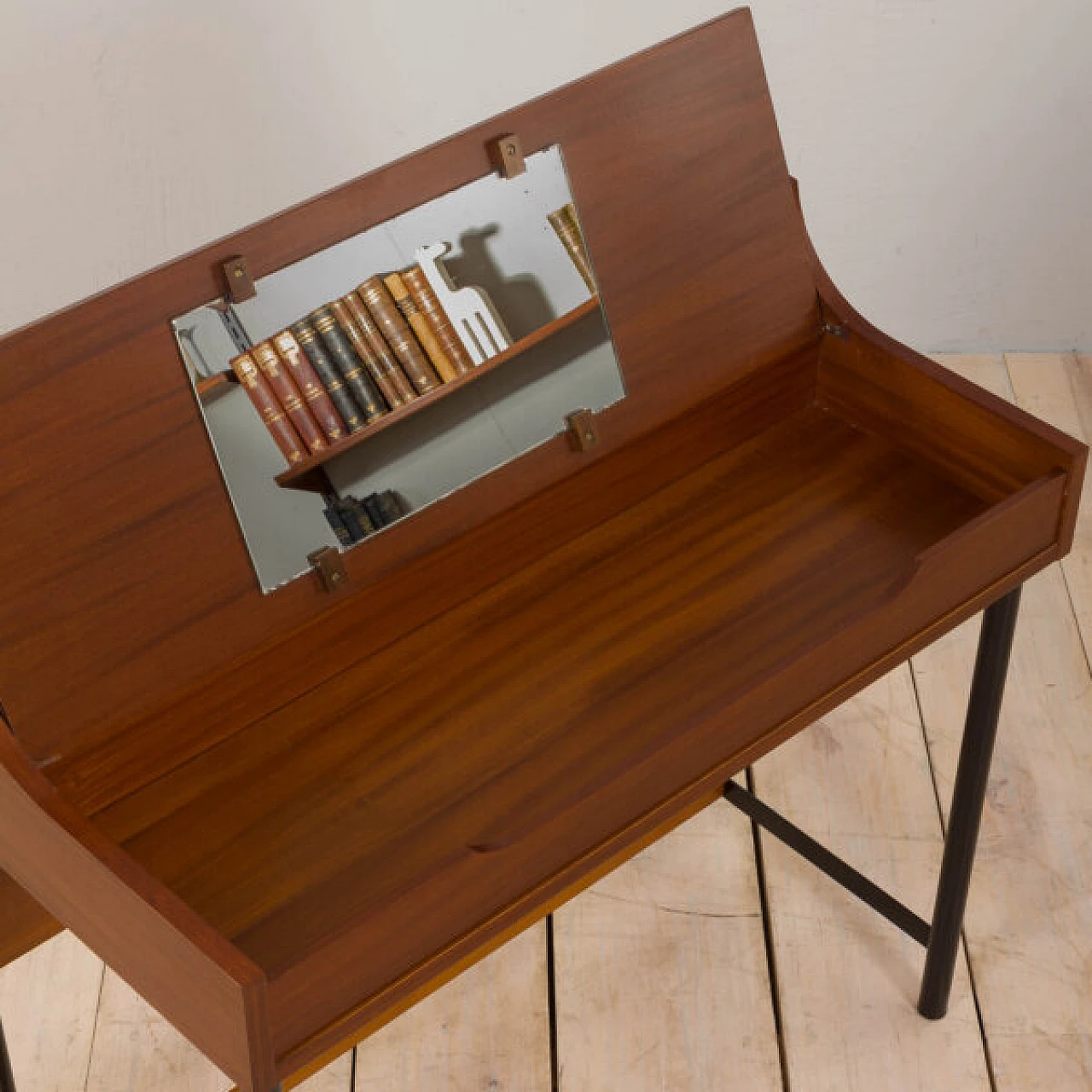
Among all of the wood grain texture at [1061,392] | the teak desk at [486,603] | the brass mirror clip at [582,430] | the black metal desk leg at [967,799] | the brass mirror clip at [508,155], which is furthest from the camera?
the wood grain texture at [1061,392]

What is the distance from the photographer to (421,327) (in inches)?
70.4

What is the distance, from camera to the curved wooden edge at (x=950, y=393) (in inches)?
73.1

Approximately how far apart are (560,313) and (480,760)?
490 millimetres

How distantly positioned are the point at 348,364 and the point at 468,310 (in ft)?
0.46

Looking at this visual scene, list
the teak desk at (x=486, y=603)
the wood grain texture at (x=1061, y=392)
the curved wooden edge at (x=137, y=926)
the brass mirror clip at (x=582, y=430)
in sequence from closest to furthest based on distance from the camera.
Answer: the curved wooden edge at (x=137, y=926) < the teak desk at (x=486, y=603) < the brass mirror clip at (x=582, y=430) < the wood grain texture at (x=1061, y=392)

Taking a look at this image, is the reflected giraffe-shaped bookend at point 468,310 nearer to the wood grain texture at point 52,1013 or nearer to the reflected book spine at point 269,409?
the reflected book spine at point 269,409

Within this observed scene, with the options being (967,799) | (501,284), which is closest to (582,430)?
(501,284)

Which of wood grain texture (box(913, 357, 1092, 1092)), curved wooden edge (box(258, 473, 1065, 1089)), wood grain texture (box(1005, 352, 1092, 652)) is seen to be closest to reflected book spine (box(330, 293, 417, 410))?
curved wooden edge (box(258, 473, 1065, 1089))

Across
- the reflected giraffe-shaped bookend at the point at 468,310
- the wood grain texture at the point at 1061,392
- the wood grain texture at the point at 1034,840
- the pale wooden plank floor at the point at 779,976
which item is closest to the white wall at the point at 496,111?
the wood grain texture at the point at 1061,392

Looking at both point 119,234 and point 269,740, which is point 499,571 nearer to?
point 269,740

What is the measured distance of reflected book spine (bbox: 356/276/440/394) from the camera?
1750 mm

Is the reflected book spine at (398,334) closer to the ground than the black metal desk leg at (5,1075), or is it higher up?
higher up

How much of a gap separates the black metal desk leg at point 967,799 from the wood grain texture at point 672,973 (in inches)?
9.5

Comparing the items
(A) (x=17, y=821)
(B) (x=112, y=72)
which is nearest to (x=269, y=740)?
(A) (x=17, y=821)
